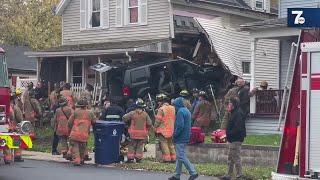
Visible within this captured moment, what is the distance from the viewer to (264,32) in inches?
934

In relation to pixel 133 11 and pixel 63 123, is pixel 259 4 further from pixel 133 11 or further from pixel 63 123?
pixel 63 123

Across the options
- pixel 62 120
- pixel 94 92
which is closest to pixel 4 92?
pixel 62 120

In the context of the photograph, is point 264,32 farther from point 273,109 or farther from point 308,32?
point 308,32

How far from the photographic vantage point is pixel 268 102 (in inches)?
890

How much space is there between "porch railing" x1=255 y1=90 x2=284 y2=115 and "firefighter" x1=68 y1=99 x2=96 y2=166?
24.5 ft

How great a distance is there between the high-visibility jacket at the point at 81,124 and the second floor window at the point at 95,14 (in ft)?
46.1

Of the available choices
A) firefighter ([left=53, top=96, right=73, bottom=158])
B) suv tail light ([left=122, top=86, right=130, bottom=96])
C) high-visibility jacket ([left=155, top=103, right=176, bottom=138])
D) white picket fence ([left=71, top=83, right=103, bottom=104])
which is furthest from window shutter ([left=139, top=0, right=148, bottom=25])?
high-visibility jacket ([left=155, top=103, right=176, bottom=138])

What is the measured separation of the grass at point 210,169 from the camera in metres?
14.2

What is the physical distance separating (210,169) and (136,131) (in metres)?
2.78

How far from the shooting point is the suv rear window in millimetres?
24922

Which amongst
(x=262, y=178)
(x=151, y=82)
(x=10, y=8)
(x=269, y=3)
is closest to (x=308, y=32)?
(x=262, y=178)

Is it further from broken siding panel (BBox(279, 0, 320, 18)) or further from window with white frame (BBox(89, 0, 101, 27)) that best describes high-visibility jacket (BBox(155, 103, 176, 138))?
window with white frame (BBox(89, 0, 101, 27))

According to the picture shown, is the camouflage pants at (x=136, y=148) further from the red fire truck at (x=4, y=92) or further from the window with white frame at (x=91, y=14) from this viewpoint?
the window with white frame at (x=91, y=14)

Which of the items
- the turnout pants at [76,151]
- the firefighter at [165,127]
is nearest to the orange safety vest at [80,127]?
the turnout pants at [76,151]
